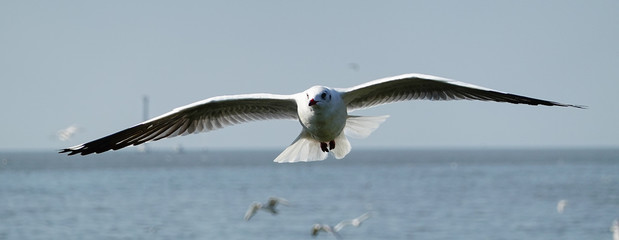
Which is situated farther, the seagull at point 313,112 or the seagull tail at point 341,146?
the seagull tail at point 341,146

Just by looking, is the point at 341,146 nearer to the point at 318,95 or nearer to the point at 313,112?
the point at 313,112

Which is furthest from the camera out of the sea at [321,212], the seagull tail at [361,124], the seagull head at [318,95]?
the sea at [321,212]

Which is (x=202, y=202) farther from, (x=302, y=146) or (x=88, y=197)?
(x=302, y=146)

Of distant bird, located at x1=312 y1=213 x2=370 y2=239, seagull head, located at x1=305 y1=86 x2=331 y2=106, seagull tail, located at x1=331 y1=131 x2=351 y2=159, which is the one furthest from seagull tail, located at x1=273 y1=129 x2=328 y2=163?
distant bird, located at x1=312 y1=213 x2=370 y2=239

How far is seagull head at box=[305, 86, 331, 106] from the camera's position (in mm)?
9789

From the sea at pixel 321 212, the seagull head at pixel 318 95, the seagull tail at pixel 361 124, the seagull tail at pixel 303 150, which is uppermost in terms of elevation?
the seagull head at pixel 318 95

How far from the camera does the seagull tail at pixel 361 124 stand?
1148cm

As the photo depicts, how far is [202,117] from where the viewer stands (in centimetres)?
1162

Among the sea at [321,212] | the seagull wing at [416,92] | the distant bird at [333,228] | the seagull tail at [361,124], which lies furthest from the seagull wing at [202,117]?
the sea at [321,212]

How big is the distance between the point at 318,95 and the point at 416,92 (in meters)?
1.86

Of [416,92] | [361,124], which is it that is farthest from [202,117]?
[416,92]

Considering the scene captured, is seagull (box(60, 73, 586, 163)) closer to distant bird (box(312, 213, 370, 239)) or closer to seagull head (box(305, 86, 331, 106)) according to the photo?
seagull head (box(305, 86, 331, 106))

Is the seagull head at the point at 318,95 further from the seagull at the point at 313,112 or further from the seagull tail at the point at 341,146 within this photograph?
the seagull tail at the point at 341,146

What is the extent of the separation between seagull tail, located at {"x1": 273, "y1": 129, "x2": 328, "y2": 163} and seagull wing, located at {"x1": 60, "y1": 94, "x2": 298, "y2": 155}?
0.31 m
